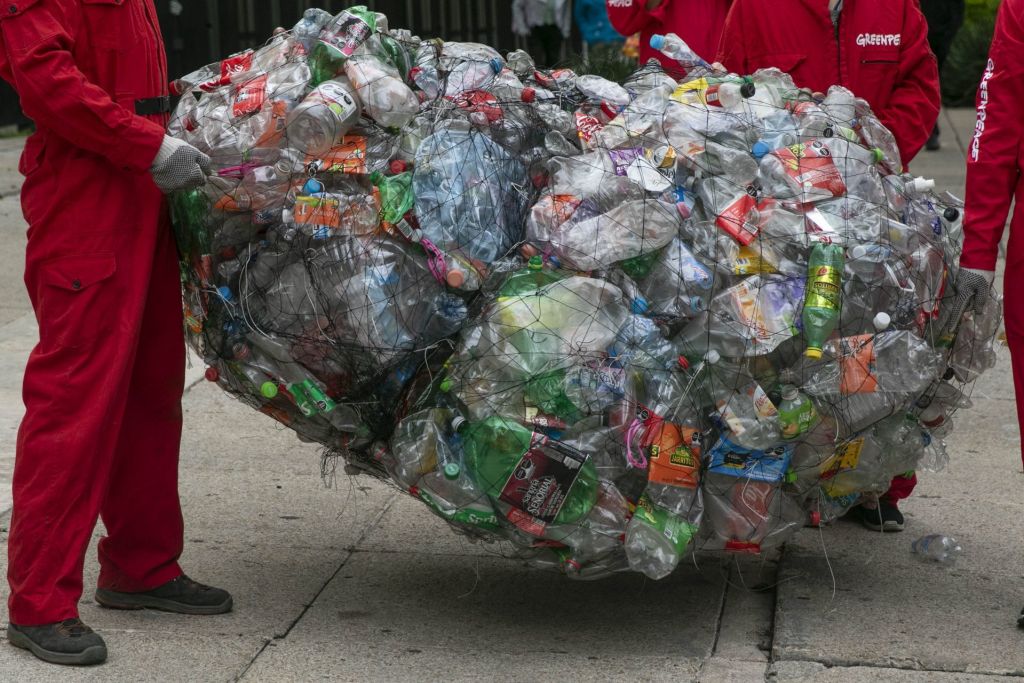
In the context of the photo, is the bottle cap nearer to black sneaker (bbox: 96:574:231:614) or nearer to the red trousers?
the red trousers

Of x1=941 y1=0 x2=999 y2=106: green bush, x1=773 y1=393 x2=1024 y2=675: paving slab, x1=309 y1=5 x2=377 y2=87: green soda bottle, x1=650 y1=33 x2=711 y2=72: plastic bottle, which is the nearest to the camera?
x1=309 y1=5 x2=377 y2=87: green soda bottle

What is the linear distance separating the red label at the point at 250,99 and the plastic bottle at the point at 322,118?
99 millimetres

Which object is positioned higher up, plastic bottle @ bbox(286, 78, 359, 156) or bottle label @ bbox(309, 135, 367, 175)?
plastic bottle @ bbox(286, 78, 359, 156)

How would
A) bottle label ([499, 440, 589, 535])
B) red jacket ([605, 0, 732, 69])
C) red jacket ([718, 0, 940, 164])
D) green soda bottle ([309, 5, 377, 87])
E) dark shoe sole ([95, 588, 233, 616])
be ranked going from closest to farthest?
bottle label ([499, 440, 589, 535]) < green soda bottle ([309, 5, 377, 87]) < dark shoe sole ([95, 588, 233, 616]) < red jacket ([718, 0, 940, 164]) < red jacket ([605, 0, 732, 69])

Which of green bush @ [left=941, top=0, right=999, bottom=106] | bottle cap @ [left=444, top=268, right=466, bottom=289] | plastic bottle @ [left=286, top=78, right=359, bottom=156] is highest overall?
plastic bottle @ [left=286, top=78, right=359, bottom=156]

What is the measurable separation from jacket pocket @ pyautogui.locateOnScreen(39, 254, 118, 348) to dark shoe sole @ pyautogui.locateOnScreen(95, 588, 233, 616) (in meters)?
0.84

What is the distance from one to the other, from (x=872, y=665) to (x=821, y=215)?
116 centimetres

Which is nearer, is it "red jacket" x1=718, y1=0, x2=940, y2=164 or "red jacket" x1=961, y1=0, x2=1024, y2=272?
"red jacket" x1=961, y1=0, x2=1024, y2=272

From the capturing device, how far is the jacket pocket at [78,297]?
139 inches

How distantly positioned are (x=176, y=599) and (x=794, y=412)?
180cm

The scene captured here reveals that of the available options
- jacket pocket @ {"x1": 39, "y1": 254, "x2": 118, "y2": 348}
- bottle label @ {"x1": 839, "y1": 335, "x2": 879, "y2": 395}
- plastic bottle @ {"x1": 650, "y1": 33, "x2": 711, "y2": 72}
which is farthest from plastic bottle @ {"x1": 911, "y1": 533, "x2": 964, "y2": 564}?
jacket pocket @ {"x1": 39, "y1": 254, "x2": 118, "y2": 348}

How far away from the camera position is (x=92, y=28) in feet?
11.7

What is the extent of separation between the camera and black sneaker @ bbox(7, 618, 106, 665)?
3613 mm

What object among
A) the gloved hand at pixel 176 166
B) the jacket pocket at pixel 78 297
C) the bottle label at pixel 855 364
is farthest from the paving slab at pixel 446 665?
the gloved hand at pixel 176 166
